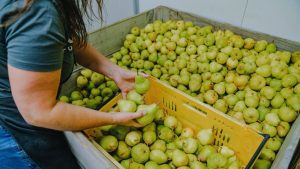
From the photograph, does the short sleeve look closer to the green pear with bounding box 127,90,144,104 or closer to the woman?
the woman

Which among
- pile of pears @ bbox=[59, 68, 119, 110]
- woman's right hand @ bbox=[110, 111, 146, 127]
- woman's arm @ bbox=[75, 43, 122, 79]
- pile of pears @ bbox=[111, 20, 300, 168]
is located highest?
woman's arm @ bbox=[75, 43, 122, 79]

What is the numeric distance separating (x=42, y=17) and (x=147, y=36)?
80.6 inches

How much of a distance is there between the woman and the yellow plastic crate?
26cm

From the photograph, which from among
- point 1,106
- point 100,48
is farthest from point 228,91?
point 1,106

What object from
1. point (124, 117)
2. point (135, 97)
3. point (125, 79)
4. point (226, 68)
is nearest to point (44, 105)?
point (124, 117)

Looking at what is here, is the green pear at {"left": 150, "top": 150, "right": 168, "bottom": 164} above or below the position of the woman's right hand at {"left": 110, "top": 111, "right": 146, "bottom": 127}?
below

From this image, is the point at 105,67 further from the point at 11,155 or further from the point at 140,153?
the point at 11,155

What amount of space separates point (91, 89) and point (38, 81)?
5.08ft

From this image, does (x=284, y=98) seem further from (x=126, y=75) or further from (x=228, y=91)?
(x=126, y=75)

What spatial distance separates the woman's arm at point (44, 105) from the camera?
1.00 meters

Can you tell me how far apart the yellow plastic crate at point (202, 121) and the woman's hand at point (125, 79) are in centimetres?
6

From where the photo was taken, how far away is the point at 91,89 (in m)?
2.55

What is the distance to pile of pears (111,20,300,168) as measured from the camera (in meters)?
1.98

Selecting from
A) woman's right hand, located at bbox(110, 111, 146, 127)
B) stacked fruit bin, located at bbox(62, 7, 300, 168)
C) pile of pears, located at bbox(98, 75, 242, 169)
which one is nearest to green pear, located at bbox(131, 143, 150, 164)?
pile of pears, located at bbox(98, 75, 242, 169)
